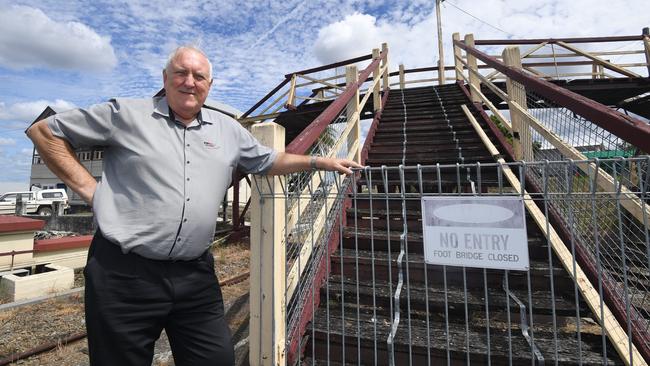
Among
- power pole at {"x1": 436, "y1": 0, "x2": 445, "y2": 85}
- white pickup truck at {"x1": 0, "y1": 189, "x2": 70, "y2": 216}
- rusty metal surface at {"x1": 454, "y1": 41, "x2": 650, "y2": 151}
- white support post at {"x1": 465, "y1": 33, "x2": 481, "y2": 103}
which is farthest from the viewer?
white pickup truck at {"x1": 0, "y1": 189, "x2": 70, "y2": 216}

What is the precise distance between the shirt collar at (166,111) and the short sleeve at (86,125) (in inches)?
6.5

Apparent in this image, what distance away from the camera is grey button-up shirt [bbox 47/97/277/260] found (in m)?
1.36

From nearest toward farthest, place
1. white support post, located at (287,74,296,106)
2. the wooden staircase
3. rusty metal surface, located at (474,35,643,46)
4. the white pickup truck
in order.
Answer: the wooden staircase, rusty metal surface, located at (474,35,643,46), white support post, located at (287,74,296,106), the white pickup truck

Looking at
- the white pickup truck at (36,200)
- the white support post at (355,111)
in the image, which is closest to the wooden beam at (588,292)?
the white support post at (355,111)

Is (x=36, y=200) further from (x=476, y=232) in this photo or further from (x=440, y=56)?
(x=476, y=232)

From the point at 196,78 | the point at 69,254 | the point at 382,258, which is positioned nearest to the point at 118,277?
→ the point at 196,78

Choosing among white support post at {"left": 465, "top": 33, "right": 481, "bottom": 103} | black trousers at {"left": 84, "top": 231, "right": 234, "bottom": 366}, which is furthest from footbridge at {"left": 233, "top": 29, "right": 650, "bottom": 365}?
white support post at {"left": 465, "top": 33, "right": 481, "bottom": 103}

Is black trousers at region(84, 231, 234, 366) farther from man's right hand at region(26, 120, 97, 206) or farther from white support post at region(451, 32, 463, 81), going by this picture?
white support post at region(451, 32, 463, 81)

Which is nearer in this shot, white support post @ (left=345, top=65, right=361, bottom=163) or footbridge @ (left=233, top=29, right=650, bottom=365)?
footbridge @ (left=233, top=29, right=650, bottom=365)

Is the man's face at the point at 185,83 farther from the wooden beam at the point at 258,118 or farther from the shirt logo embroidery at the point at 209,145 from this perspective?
the wooden beam at the point at 258,118

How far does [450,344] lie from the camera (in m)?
1.93

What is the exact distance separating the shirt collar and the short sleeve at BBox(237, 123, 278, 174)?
17cm

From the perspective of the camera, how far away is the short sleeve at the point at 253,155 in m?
1.74

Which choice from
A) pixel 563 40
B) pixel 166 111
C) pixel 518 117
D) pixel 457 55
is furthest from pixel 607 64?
pixel 166 111
